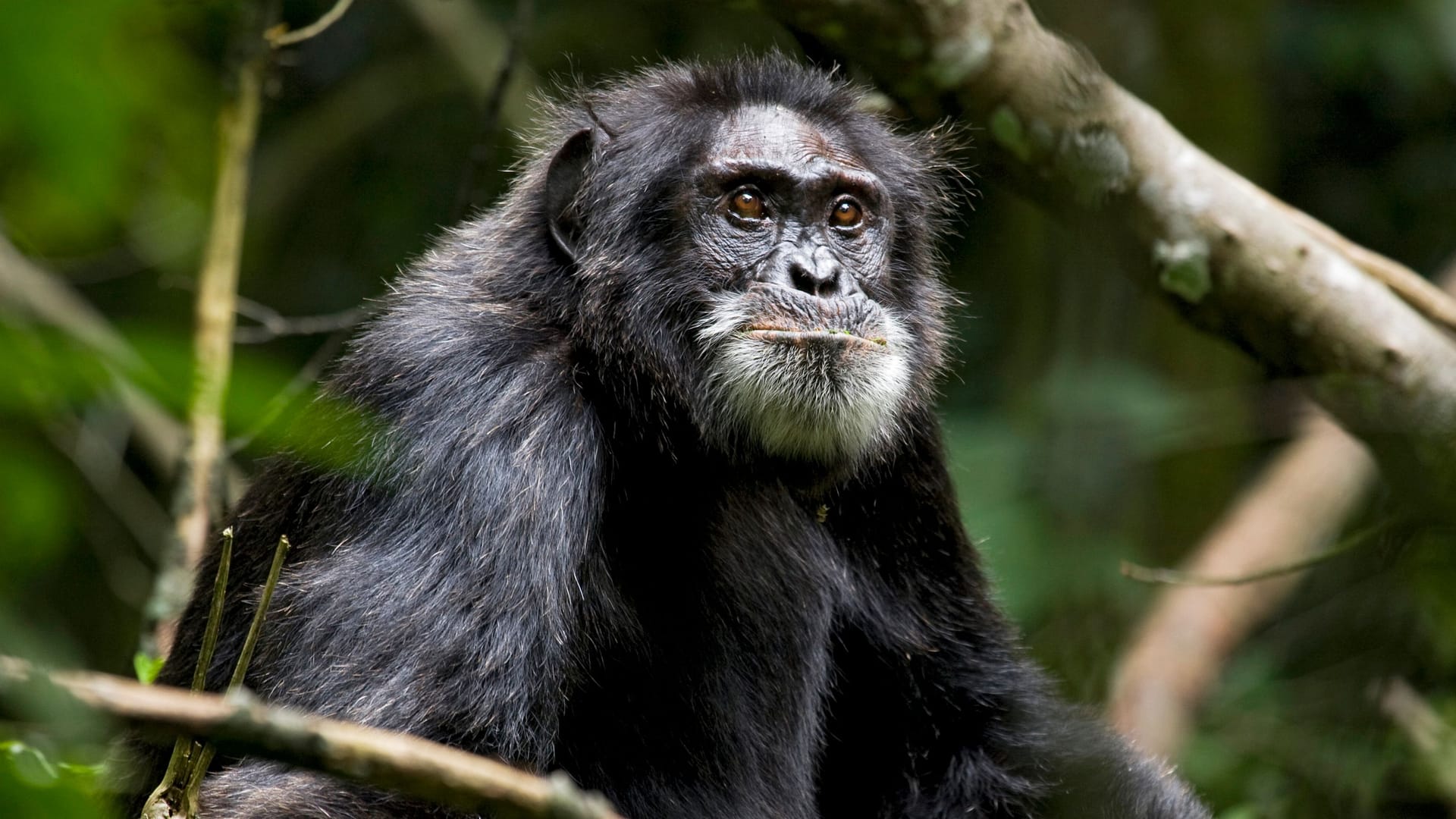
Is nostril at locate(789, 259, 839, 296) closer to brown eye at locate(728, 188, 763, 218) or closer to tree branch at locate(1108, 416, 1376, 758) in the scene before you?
brown eye at locate(728, 188, 763, 218)

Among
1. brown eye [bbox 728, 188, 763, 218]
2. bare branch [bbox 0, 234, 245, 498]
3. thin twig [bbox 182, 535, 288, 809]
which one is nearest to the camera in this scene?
thin twig [bbox 182, 535, 288, 809]

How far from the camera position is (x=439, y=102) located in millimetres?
12742

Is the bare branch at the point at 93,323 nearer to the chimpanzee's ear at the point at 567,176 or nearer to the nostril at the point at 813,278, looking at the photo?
the chimpanzee's ear at the point at 567,176

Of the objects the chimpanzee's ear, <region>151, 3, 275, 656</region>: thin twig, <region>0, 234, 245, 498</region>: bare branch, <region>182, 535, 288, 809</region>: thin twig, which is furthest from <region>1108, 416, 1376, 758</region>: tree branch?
<region>182, 535, 288, 809</region>: thin twig

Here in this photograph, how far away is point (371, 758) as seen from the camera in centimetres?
180

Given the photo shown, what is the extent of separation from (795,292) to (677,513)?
869mm

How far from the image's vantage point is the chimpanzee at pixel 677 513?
4266 mm

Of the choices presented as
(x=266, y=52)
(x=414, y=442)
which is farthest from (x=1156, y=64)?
(x=414, y=442)

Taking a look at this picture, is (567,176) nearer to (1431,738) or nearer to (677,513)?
(677,513)

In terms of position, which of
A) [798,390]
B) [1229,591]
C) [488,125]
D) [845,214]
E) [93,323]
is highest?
[845,214]

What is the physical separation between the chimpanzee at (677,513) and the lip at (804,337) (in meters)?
0.01

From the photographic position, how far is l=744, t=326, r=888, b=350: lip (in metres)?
4.90

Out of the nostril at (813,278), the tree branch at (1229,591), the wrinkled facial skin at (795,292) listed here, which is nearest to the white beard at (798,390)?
the wrinkled facial skin at (795,292)

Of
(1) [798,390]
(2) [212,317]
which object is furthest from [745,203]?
(2) [212,317]
